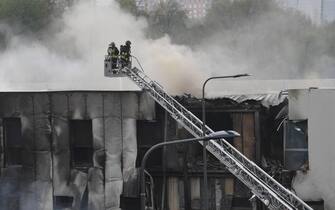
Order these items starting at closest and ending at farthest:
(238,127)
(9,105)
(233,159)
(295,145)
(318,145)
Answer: (233,159), (318,145), (295,145), (238,127), (9,105)

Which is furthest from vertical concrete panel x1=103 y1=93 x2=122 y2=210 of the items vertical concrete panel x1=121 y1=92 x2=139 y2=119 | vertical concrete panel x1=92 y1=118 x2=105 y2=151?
vertical concrete panel x1=121 y1=92 x2=139 y2=119

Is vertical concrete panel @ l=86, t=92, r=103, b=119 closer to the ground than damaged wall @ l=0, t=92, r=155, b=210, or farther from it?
farther from it

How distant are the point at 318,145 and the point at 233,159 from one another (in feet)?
13.3

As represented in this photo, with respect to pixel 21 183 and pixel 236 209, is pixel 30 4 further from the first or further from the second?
pixel 236 209

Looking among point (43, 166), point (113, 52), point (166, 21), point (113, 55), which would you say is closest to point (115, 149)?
point (43, 166)

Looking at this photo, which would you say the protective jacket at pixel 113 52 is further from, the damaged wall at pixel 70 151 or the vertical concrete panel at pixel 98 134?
the vertical concrete panel at pixel 98 134

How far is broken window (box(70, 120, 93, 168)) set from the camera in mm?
29688

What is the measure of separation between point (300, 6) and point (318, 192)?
39.2 metres

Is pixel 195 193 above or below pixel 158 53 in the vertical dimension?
below

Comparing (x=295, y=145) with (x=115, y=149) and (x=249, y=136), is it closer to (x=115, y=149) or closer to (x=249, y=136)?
(x=249, y=136)

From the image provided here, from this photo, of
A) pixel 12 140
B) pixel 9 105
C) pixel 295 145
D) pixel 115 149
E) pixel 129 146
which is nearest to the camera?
pixel 295 145

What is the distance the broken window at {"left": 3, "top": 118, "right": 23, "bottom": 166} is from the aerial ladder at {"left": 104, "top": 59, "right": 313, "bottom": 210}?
16.1ft

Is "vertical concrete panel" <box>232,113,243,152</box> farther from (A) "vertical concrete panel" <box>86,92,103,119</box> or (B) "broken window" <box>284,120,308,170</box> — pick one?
(A) "vertical concrete panel" <box>86,92,103,119</box>

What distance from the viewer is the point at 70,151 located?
96.8 ft
